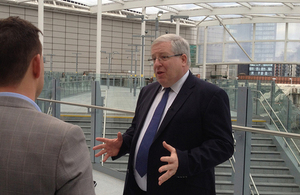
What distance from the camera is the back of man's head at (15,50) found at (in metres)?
0.97

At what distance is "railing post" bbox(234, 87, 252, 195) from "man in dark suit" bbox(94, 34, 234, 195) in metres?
0.85

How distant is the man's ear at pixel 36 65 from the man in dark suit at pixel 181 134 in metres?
0.87

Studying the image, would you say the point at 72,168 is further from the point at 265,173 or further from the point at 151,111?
the point at 265,173

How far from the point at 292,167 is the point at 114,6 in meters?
28.5

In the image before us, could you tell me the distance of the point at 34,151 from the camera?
0.90 m

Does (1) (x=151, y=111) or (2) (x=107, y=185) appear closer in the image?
(1) (x=151, y=111)

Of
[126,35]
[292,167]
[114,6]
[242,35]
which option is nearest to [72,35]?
[126,35]

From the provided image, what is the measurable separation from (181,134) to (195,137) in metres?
0.08

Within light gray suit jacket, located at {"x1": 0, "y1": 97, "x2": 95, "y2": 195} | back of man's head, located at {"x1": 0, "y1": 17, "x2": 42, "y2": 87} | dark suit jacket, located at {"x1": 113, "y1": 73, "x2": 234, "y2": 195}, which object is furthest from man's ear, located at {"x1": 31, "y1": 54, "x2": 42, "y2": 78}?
dark suit jacket, located at {"x1": 113, "y1": 73, "x2": 234, "y2": 195}

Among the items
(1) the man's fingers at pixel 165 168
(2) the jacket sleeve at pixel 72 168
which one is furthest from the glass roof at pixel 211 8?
(2) the jacket sleeve at pixel 72 168

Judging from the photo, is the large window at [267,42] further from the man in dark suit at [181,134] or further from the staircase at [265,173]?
the man in dark suit at [181,134]

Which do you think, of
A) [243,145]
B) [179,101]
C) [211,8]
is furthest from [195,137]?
[211,8]

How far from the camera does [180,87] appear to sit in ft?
6.91

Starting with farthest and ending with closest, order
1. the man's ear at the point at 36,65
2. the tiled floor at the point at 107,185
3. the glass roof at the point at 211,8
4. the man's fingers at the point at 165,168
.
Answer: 1. the glass roof at the point at 211,8
2. the tiled floor at the point at 107,185
3. the man's fingers at the point at 165,168
4. the man's ear at the point at 36,65
